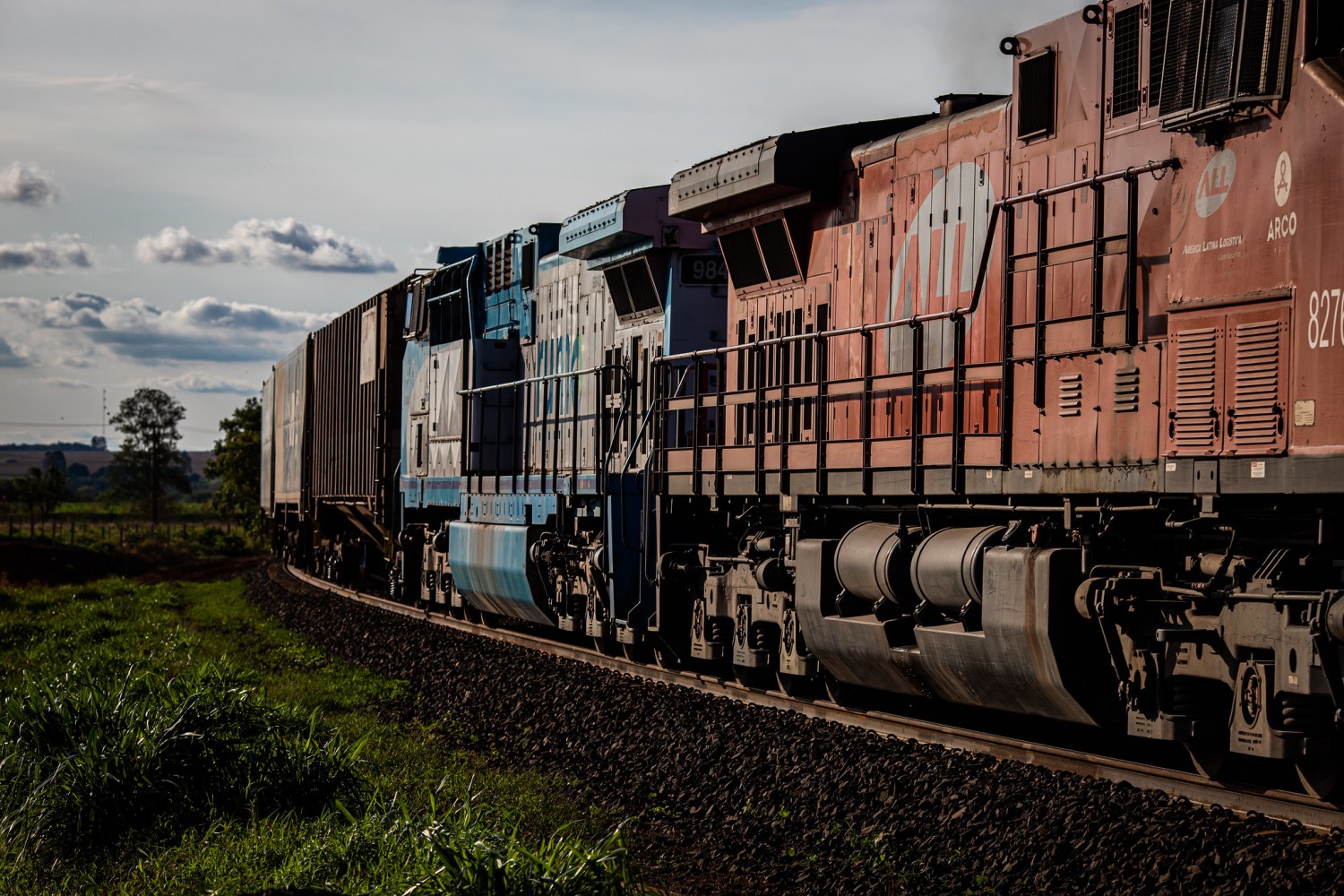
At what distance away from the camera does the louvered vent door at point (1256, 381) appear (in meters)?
6.30

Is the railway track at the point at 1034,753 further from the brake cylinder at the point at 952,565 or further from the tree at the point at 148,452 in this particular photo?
the tree at the point at 148,452

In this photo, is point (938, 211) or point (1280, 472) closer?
point (1280, 472)

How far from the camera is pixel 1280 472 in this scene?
620 centimetres

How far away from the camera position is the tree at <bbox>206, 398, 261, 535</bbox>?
5422 centimetres

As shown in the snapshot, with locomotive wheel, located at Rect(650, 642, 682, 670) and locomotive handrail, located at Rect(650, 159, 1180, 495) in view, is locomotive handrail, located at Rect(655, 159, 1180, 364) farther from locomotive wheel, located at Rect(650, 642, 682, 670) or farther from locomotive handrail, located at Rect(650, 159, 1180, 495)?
locomotive wheel, located at Rect(650, 642, 682, 670)

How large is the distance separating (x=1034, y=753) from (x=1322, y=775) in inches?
66.2

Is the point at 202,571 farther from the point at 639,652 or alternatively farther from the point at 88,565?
the point at 639,652

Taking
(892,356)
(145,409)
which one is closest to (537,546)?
(892,356)

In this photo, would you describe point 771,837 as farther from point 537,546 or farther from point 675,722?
point 537,546

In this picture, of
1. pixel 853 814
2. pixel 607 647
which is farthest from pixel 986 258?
pixel 607 647

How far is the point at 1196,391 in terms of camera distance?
670 cm

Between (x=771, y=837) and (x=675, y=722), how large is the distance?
283 centimetres

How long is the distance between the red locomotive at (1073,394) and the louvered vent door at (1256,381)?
0.04 feet

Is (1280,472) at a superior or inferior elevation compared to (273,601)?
superior
